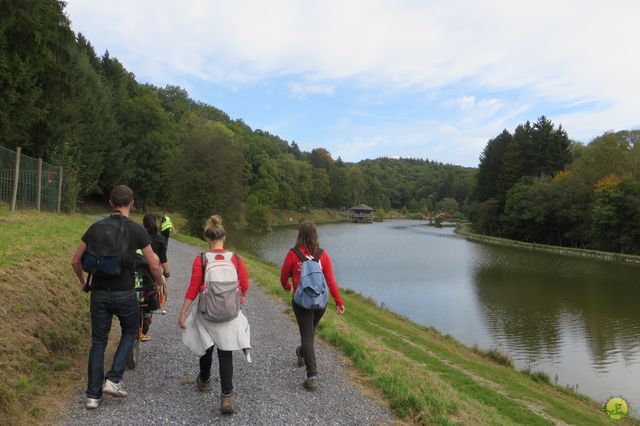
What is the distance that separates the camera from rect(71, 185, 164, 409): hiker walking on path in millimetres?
4062

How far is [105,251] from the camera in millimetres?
4039

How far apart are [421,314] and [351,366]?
15.4 meters

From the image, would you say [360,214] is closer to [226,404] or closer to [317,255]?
[317,255]

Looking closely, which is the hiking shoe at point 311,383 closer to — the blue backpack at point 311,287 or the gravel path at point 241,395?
the gravel path at point 241,395

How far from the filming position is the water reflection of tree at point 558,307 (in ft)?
56.4

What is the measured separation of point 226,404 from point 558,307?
22677 millimetres

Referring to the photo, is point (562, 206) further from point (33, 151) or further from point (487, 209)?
point (33, 151)

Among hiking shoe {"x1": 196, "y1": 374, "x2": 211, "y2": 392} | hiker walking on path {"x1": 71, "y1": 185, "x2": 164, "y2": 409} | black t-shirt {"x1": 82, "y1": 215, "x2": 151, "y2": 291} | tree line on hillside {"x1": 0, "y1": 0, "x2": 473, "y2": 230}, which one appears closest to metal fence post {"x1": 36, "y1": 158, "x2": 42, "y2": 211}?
tree line on hillside {"x1": 0, "y1": 0, "x2": 473, "y2": 230}

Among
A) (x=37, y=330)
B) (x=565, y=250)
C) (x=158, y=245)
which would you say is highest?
(x=158, y=245)

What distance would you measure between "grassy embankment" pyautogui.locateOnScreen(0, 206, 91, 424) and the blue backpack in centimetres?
246

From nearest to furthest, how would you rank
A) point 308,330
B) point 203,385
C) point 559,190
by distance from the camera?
point 203,385 → point 308,330 → point 559,190

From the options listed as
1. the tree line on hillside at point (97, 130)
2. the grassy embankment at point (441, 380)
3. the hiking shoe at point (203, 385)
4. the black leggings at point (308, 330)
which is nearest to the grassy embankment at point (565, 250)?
the tree line on hillside at point (97, 130)

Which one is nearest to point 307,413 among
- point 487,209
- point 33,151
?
point 33,151

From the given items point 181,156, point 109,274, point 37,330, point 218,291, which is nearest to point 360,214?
point 181,156
